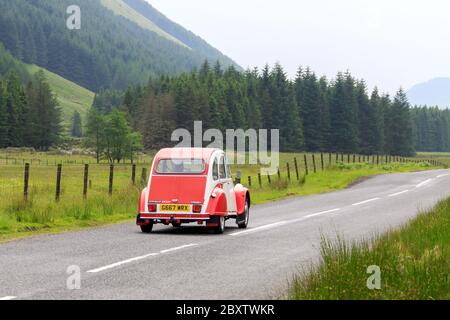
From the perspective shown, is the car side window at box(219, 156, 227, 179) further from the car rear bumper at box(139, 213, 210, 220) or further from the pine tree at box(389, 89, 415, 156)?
the pine tree at box(389, 89, 415, 156)

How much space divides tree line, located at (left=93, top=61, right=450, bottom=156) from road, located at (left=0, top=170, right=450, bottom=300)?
305ft

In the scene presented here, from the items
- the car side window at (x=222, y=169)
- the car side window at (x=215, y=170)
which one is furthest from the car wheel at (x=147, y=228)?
the car side window at (x=222, y=169)

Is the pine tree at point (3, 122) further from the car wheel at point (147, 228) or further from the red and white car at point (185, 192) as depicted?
the car wheel at point (147, 228)

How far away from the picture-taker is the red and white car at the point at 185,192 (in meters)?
15.1

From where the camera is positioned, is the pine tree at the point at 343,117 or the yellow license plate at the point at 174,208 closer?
the yellow license plate at the point at 174,208

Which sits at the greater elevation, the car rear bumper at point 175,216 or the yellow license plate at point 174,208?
the yellow license plate at point 174,208

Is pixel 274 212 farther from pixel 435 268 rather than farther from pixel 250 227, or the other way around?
pixel 435 268

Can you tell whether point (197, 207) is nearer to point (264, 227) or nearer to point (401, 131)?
point (264, 227)

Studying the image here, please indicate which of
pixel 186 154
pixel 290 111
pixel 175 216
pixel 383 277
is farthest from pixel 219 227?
pixel 290 111

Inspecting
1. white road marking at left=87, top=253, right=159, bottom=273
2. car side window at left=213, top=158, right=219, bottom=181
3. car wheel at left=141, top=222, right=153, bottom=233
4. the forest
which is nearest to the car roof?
car side window at left=213, top=158, right=219, bottom=181

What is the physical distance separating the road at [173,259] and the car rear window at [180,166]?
1436mm

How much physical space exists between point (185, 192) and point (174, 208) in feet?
1.42

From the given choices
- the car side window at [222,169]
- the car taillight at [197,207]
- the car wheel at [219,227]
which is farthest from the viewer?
the car side window at [222,169]

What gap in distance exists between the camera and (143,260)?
1088 cm
